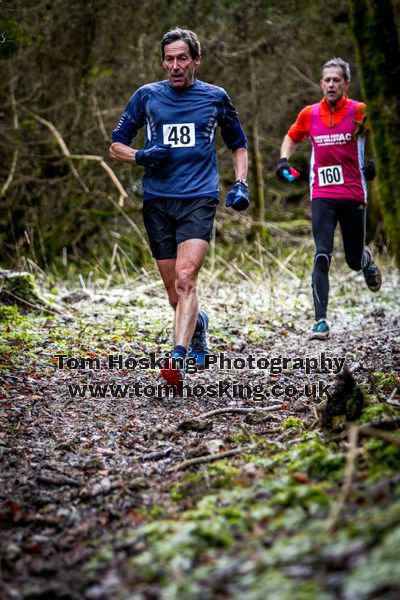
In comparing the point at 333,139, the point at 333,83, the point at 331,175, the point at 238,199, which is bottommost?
the point at 238,199

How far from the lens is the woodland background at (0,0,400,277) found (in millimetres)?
11023

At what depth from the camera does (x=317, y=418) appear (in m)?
3.61

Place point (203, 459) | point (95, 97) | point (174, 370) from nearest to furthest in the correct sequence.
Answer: point (203, 459)
point (174, 370)
point (95, 97)

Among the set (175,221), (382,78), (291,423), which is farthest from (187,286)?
(382,78)

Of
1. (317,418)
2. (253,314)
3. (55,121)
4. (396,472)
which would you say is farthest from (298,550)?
(55,121)

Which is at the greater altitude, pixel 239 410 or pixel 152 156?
pixel 152 156

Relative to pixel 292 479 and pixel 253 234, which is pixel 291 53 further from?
pixel 292 479

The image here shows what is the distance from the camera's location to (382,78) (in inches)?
123

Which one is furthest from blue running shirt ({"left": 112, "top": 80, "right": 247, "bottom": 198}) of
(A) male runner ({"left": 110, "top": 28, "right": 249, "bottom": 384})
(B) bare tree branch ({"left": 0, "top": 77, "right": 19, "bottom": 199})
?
(B) bare tree branch ({"left": 0, "top": 77, "right": 19, "bottom": 199})

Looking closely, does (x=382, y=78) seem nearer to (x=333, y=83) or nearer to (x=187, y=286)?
(x=187, y=286)

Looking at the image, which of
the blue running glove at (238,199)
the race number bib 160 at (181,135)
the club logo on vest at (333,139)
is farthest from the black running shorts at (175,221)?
the club logo on vest at (333,139)

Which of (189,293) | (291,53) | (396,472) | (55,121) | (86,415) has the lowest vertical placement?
(86,415)

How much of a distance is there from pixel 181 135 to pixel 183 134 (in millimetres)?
16

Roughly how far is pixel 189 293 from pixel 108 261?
22.3 ft
